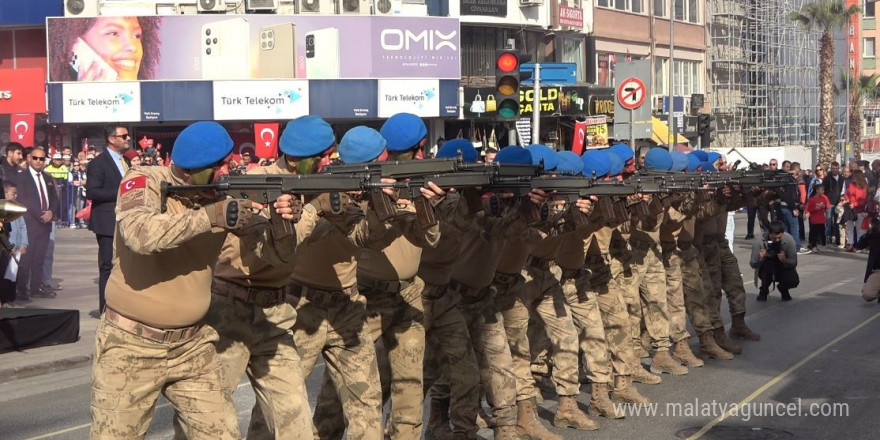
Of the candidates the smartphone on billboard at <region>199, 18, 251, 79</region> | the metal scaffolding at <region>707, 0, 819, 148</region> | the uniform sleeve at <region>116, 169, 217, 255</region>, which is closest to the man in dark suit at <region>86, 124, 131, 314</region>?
the uniform sleeve at <region>116, 169, 217, 255</region>

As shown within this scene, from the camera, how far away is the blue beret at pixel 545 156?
10539 millimetres

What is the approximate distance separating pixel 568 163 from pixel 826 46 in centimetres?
4978

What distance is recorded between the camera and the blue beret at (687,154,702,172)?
14722mm

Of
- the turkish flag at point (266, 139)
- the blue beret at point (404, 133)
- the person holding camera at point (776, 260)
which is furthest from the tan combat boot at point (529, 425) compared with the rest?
the turkish flag at point (266, 139)

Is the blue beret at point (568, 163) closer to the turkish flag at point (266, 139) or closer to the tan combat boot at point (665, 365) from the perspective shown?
the tan combat boot at point (665, 365)

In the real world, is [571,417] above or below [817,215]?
below

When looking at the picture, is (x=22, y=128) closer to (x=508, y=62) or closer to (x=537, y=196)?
(x=508, y=62)

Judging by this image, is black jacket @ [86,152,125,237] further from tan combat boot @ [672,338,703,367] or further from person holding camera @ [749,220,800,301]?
person holding camera @ [749,220,800,301]

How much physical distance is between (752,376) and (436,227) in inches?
224

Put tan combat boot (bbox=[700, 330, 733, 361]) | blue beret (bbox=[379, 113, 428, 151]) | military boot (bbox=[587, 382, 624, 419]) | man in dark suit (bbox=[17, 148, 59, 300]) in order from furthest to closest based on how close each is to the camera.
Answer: man in dark suit (bbox=[17, 148, 59, 300]), tan combat boot (bbox=[700, 330, 733, 361]), military boot (bbox=[587, 382, 624, 419]), blue beret (bbox=[379, 113, 428, 151])

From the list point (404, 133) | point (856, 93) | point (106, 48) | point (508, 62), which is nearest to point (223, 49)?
point (106, 48)

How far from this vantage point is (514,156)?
9.74m

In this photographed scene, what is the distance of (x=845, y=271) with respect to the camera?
24141mm

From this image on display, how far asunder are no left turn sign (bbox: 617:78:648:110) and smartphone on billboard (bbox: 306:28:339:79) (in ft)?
70.3
